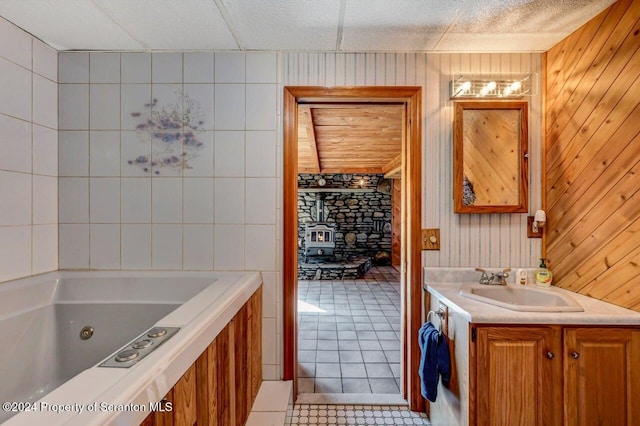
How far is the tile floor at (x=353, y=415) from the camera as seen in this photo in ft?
5.56

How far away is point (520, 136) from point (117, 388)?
2162mm

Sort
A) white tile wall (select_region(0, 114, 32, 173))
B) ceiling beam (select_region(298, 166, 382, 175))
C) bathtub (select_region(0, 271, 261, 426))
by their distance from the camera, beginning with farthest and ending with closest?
ceiling beam (select_region(298, 166, 382, 175)), white tile wall (select_region(0, 114, 32, 173)), bathtub (select_region(0, 271, 261, 426))

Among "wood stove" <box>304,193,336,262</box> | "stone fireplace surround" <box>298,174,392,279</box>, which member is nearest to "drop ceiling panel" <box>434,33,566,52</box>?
"wood stove" <box>304,193,336,262</box>

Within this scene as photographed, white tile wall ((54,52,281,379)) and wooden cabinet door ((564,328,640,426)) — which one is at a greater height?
white tile wall ((54,52,281,379))

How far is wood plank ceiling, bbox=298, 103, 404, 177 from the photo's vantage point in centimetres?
359

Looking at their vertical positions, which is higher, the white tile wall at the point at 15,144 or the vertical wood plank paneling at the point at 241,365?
the white tile wall at the point at 15,144

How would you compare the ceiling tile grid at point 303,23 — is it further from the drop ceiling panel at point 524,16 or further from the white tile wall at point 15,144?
the white tile wall at point 15,144

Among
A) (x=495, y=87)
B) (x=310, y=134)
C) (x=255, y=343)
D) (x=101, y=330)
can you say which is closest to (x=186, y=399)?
(x=255, y=343)

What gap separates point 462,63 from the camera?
181cm

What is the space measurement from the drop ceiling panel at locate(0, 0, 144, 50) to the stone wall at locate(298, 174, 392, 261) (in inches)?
211

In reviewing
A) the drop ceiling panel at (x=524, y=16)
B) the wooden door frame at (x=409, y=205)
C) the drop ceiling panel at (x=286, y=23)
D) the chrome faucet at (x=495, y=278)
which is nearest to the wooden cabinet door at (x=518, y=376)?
the chrome faucet at (x=495, y=278)

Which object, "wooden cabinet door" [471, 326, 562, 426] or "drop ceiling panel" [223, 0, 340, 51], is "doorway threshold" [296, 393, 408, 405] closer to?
"wooden cabinet door" [471, 326, 562, 426]

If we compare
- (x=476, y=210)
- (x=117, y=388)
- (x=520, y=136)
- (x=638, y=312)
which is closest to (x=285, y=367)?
(x=117, y=388)

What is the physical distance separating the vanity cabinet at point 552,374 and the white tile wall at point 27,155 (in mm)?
2331
